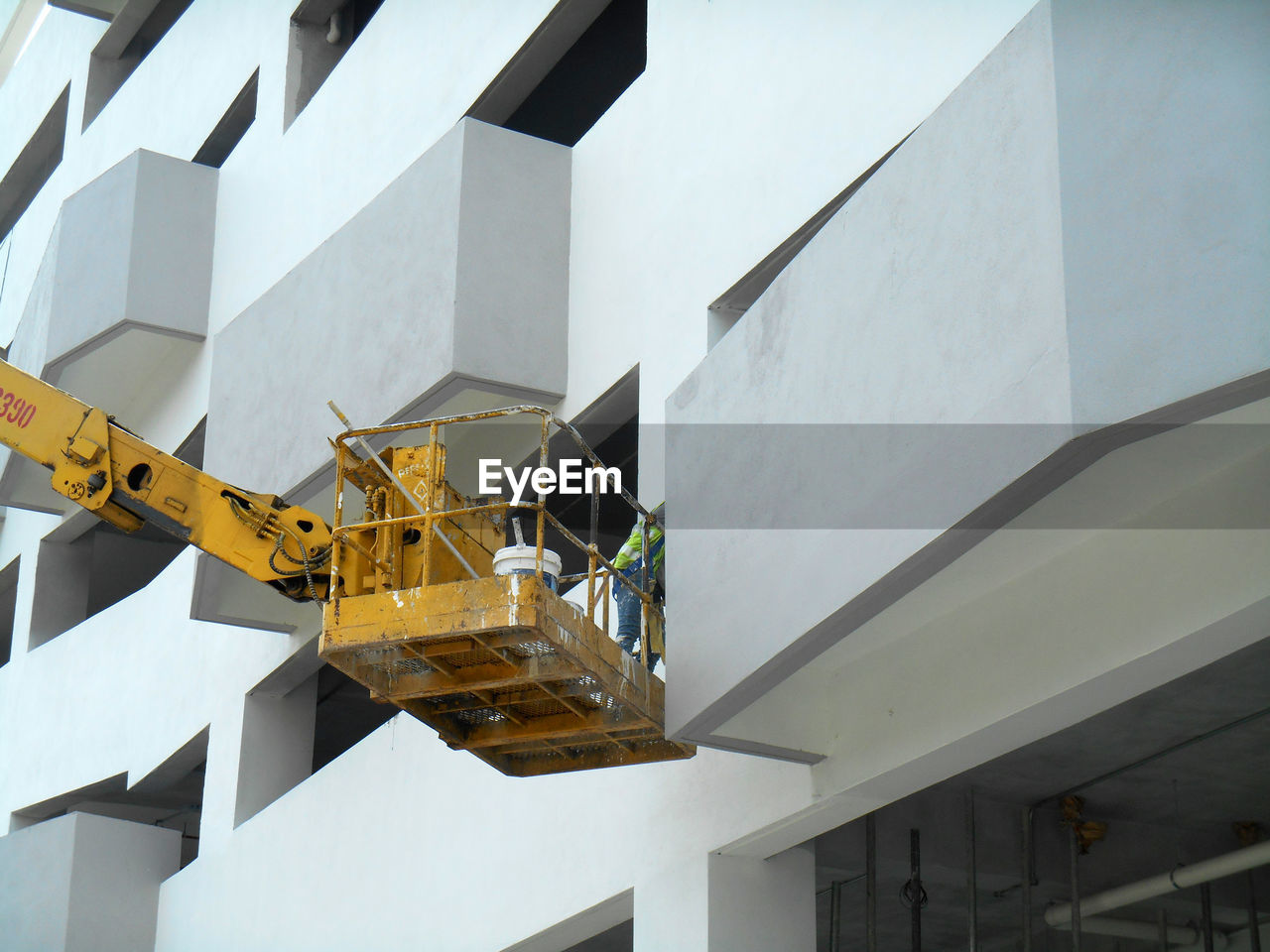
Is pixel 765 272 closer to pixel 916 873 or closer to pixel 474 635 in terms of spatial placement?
pixel 474 635

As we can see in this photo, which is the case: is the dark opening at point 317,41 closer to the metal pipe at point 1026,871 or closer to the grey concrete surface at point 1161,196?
the metal pipe at point 1026,871

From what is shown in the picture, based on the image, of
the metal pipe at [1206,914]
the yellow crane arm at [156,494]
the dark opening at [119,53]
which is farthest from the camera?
the dark opening at [119,53]

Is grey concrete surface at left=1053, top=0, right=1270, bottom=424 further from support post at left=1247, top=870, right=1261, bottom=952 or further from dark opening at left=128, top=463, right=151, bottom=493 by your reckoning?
support post at left=1247, top=870, right=1261, bottom=952

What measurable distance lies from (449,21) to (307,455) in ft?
18.0

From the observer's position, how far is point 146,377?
24.3 m

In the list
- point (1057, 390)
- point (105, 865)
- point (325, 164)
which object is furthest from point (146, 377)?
point (1057, 390)

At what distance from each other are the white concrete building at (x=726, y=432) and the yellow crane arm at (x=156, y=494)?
239 centimetres

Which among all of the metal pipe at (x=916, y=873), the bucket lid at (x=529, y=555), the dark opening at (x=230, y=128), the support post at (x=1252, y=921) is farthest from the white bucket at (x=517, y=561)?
the dark opening at (x=230, y=128)

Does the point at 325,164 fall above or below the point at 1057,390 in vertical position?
above

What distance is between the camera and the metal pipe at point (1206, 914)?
16.4 m

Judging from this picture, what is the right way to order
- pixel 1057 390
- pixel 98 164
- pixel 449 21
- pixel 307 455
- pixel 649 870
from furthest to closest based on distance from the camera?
pixel 98 164 < pixel 449 21 < pixel 307 455 < pixel 649 870 < pixel 1057 390

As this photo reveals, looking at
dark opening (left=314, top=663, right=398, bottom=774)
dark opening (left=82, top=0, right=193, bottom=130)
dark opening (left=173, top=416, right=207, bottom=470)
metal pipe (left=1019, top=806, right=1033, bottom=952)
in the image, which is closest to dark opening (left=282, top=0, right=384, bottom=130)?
dark opening (left=173, top=416, right=207, bottom=470)

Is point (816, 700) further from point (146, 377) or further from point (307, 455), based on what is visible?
point (146, 377)

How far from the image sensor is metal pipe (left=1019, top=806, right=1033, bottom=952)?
15280mm
